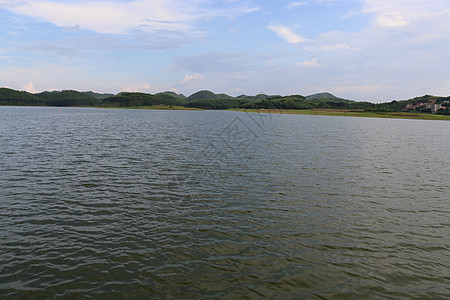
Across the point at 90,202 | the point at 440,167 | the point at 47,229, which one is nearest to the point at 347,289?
the point at 47,229

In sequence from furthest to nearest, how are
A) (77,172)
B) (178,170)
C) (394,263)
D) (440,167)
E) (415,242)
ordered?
(440,167) < (178,170) < (77,172) < (415,242) < (394,263)

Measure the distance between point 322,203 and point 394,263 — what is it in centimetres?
837

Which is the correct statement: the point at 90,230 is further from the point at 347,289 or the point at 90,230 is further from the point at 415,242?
the point at 415,242

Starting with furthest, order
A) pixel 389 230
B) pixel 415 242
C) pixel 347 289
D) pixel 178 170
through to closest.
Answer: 1. pixel 178 170
2. pixel 389 230
3. pixel 415 242
4. pixel 347 289

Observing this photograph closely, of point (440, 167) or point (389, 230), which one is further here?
point (440, 167)

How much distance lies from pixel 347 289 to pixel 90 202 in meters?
18.9

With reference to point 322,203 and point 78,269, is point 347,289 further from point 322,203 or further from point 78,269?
point 78,269

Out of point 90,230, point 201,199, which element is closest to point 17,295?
point 90,230

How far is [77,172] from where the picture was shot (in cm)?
2850

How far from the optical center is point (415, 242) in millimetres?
15383

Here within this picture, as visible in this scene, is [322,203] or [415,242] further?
[322,203]

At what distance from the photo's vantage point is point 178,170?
31.1m

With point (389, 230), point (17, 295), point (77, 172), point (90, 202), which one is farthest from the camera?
point (77, 172)

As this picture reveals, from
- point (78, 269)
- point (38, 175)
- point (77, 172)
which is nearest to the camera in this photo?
point (78, 269)
